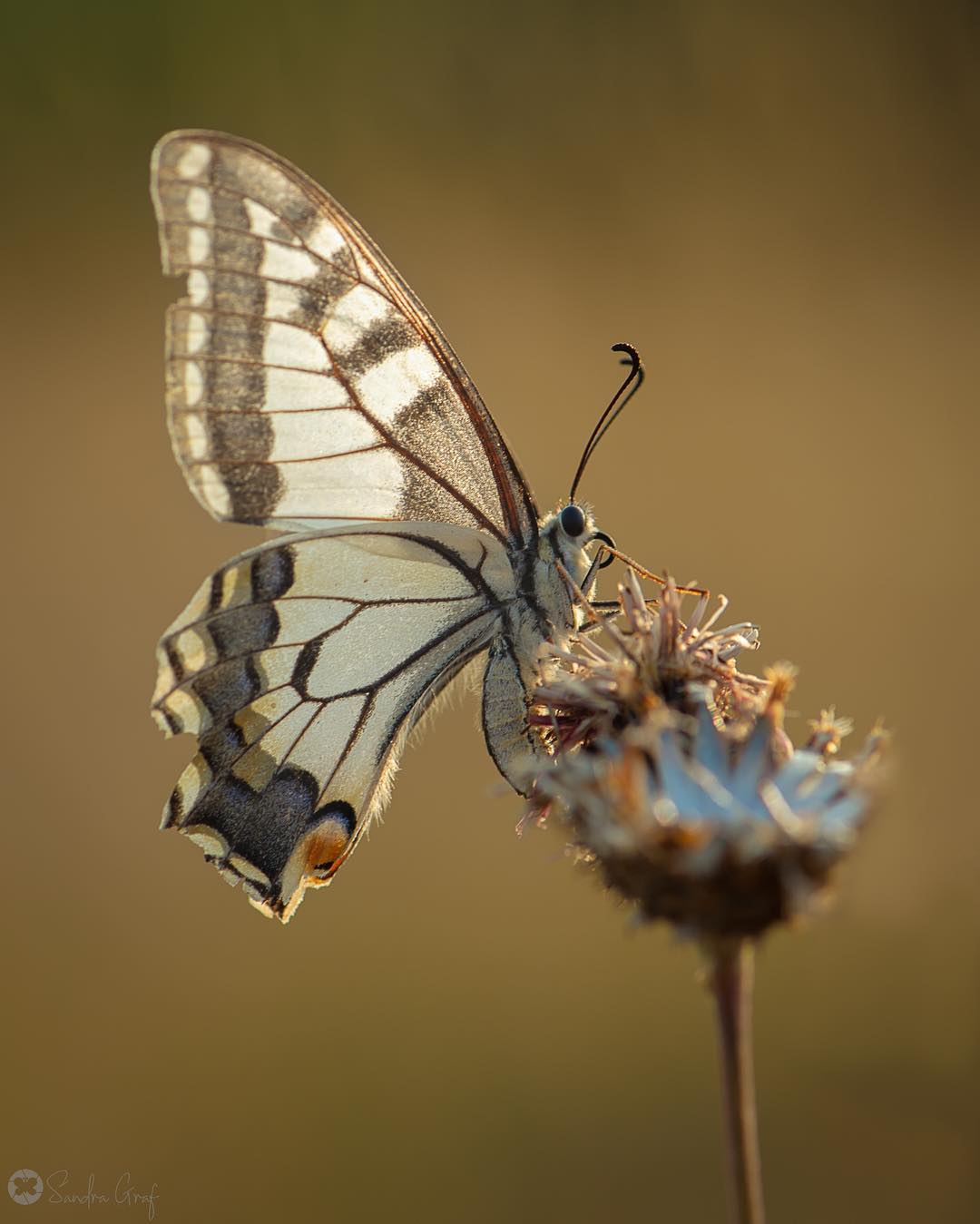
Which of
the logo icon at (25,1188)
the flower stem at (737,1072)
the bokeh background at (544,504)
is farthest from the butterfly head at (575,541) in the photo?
the logo icon at (25,1188)

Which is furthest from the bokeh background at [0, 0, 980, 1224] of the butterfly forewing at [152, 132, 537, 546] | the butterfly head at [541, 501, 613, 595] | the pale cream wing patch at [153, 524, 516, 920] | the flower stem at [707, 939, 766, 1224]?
the butterfly forewing at [152, 132, 537, 546]

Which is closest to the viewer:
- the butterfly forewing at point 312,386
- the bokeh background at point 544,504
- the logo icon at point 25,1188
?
the butterfly forewing at point 312,386

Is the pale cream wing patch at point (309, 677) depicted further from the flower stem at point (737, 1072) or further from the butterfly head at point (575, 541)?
the flower stem at point (737, 1072)

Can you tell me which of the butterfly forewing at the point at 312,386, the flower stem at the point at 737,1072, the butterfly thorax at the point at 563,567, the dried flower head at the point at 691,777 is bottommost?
the flower stem at the point at 737,1072

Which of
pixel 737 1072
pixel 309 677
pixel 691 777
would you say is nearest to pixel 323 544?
pixel 309 677

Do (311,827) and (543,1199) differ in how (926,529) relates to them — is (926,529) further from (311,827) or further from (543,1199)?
(311,827)

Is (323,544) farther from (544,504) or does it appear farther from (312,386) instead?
(544,504)

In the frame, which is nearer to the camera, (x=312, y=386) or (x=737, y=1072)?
(x=737, y=1072)
